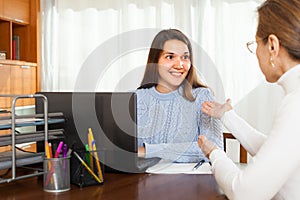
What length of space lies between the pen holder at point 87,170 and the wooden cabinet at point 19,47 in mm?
2327

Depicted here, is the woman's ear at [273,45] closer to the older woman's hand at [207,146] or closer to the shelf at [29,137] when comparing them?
the older woman's hand at [207,146]

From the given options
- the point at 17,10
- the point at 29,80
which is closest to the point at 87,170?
the point at 29,80

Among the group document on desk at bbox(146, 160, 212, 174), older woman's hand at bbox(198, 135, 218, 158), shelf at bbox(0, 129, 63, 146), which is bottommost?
document on desk at bbox(146, 160, 212, 174)

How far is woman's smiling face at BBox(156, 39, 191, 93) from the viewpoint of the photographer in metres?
1.75

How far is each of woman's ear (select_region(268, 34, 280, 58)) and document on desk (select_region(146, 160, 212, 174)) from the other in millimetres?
496

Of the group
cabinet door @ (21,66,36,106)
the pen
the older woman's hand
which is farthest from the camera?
cabinet door @ (21,66,36,106)

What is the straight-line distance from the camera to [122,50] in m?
3.58

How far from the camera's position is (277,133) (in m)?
0.81

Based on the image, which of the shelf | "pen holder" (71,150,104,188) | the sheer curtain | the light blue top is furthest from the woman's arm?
the sheer curtain

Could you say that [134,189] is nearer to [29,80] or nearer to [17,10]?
[29,80]

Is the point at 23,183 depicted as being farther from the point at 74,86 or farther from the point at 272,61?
the point at 74,86

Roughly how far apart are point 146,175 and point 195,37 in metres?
2.24

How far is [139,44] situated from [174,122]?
6.22 ft

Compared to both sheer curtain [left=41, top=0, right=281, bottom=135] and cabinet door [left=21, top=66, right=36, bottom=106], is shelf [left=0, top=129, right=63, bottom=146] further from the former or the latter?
cabinet door [left=21, top=66, right=36, bottom=106]
